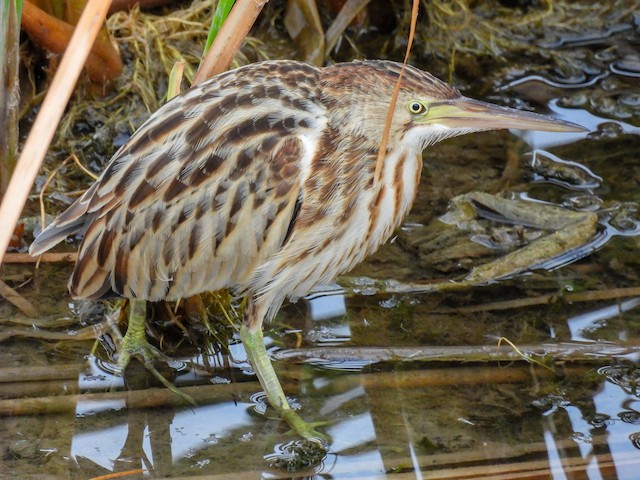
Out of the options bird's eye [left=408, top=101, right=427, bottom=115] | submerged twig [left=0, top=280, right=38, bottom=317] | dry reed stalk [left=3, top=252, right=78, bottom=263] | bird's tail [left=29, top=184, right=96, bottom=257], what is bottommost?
submerged twig [left=0, top=280, right=38, bottom=317]

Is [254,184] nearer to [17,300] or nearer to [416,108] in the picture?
[416,108]

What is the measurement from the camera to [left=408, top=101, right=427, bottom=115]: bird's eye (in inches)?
116

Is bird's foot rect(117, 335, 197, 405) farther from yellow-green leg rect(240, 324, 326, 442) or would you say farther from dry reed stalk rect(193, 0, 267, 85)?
dry reed stalk rect(193, 0, 267, 85)

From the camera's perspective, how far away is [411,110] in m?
2.97

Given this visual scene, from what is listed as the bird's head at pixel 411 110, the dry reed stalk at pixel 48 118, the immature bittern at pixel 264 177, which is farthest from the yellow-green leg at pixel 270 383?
the dry reed stalk at pixel 48 118

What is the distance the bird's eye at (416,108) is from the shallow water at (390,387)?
91cm

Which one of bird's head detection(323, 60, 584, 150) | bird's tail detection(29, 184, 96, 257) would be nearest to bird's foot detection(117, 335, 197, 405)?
bird's tail detection(29, 184, 96, 257)

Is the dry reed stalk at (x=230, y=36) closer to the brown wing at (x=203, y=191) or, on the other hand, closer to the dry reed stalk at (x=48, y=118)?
the brown wing at (x=203, y=191)

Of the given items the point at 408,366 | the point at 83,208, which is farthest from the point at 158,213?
the point at 408,366

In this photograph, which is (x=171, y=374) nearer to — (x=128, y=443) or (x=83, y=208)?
(x=128, y=443)

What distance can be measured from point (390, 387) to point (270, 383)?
0.43 m

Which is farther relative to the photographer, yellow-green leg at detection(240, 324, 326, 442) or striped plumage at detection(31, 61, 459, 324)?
yellow-green leg at detection(240, 324, 326, 442)

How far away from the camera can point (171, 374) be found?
350 centimetres

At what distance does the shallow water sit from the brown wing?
43cm
